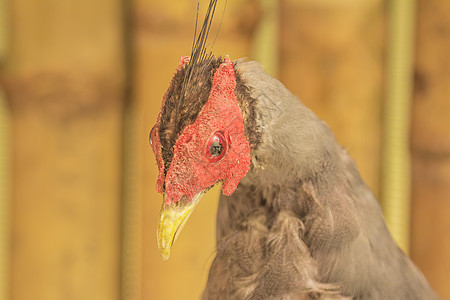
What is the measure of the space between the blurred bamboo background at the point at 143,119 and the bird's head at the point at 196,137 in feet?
1.32

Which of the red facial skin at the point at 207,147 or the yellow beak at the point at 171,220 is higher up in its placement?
the red facial skin at the point at 207,147

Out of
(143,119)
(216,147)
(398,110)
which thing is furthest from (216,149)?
(398,110)

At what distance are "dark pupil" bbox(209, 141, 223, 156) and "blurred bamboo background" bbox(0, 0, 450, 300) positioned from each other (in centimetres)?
43

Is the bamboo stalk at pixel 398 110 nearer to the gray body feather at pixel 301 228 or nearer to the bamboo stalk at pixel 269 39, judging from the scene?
the bamboo stalk at pixel 269 39

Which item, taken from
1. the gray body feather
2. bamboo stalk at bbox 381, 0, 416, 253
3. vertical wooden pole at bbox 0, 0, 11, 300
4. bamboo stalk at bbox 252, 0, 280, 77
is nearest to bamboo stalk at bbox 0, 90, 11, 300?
vertical wooden pole at bbox 0, 0, 11, 300

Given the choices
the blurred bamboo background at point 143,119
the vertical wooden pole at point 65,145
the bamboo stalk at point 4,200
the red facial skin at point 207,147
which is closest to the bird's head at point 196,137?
the red facial skin at point 207,147

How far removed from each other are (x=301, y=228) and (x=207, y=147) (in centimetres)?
15

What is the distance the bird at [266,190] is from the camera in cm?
44

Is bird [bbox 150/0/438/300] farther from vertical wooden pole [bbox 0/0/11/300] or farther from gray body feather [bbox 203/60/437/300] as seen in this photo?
vertical wooden pole [bbox 0/0/11/300]

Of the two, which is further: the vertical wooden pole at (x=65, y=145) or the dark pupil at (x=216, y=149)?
the vertical wooden pole at (x=65, y=145)

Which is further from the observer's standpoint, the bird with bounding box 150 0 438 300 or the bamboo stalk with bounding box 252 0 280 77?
the bamboo stalk with bounding box 252 0 280 77

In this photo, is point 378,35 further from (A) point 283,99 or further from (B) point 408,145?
(A) point 283,99

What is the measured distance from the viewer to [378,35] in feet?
2.96

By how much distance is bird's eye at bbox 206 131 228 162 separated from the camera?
17.4 inches
